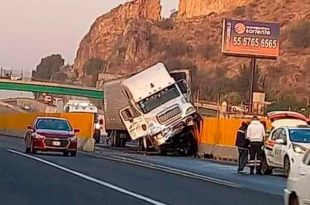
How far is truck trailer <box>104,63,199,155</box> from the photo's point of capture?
141 feet

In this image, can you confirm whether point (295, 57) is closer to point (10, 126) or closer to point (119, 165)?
point (10, 126)

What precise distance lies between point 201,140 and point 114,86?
26.0 ft

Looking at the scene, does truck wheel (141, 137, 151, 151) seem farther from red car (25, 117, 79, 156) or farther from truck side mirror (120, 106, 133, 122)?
red car (25, 117, 79, 156)

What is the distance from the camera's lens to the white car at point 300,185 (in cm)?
1406

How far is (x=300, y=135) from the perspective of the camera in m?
29.8

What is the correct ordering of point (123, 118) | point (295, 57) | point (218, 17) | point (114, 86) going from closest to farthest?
point (123, 118), point (114, 86), point (295, 57), point (218, 17)

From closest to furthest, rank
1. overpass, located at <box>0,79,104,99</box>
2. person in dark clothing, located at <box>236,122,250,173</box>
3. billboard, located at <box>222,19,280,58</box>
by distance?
person in dark clothing, located at <box>236,122,250,173</box>, billboard, located at <box>222,19,280,58</box>, overpass, located at <box>0,79,104,99</box>

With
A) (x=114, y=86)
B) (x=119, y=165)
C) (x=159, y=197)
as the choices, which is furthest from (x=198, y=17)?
(x=159, y=197)

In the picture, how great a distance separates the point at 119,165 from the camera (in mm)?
32625

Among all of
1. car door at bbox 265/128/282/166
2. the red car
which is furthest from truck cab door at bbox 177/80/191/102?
car door at bbox 265/128/282/166

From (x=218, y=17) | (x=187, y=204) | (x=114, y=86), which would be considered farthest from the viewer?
(x=218, y=17)

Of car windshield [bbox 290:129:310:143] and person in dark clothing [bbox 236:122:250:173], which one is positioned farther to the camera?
person in dark clothing [bbox 236:122:250:173]

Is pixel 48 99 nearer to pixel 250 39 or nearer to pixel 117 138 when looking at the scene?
pixel 250 39

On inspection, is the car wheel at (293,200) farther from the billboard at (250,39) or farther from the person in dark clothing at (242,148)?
the billboard at (250,39)
